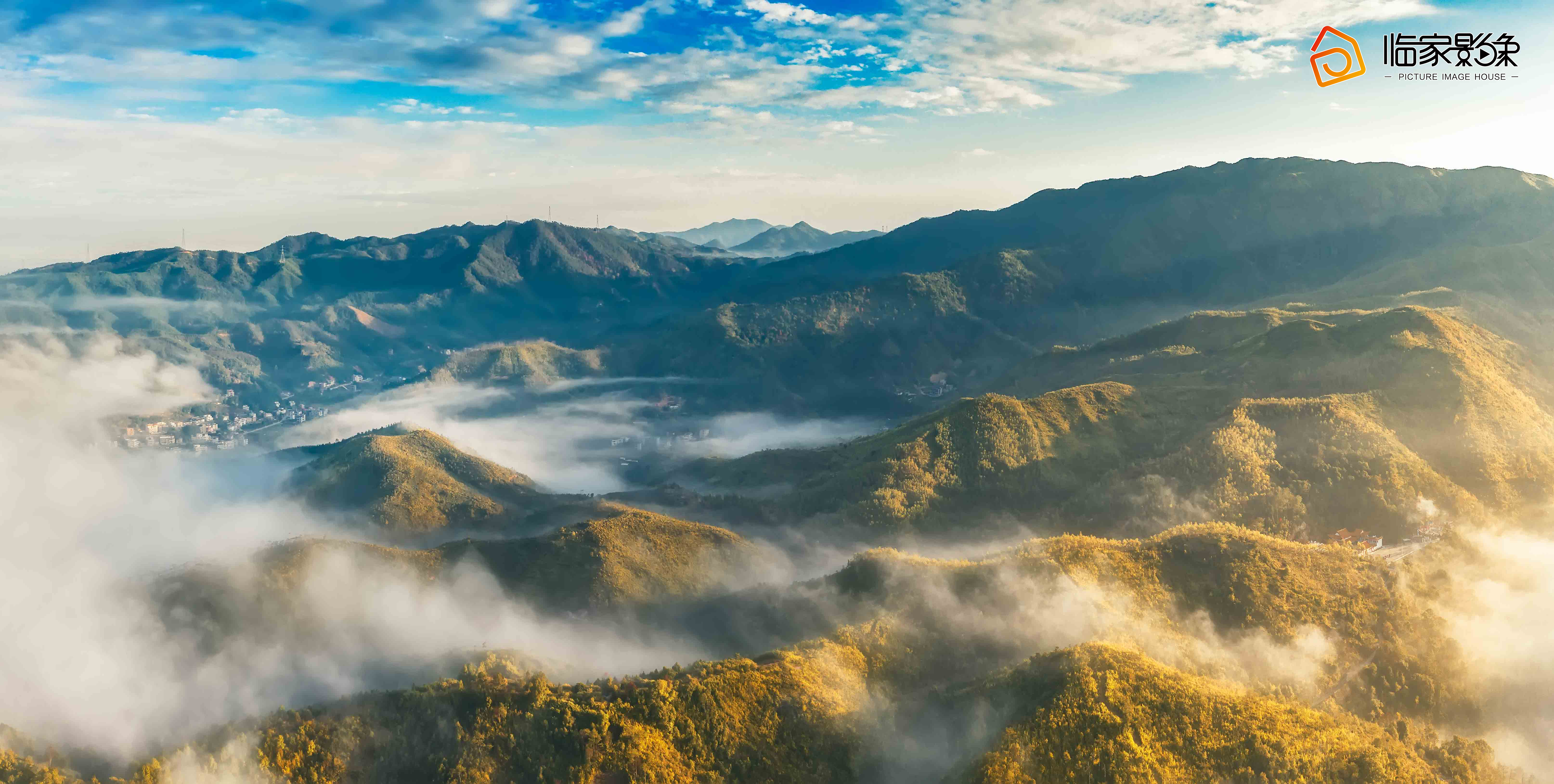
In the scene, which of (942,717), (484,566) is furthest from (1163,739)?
(484,566)

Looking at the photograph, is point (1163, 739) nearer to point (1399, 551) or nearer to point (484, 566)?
point (1399, 551)

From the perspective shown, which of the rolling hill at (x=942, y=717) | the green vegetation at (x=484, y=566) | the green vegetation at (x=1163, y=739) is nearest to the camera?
the green vegetation at (x=1163, y=739)

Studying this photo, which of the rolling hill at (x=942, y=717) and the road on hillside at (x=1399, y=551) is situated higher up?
the rolling hill at (x=942, y=717)

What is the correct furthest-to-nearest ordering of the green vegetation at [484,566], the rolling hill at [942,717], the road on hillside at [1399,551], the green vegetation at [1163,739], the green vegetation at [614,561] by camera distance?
the green vegetation at [614,561] → the green vegetation at [484,566] → the road on hillside at [1399,551] → the rolling hill at [942,717] → the green vegetation at [1163,739]

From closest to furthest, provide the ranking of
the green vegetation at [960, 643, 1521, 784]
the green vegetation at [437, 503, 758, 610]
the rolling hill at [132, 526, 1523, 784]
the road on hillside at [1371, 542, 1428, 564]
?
the green vegetation at [960, 643, 1521, 784], the rolling hill at [132, 526, 1523, 784], the road on hillside at [1371, 542, 1428, 564], the green vegetation at [437, 503, 758, 610]

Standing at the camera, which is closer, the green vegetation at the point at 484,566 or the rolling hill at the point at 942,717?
the rolling hill at the point at 942,717

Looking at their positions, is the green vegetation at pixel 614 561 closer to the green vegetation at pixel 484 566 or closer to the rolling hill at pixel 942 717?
the green vegetation at pixel 484 566

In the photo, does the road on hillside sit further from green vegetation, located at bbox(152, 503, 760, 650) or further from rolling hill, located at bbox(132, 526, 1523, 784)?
green vegetation, located at bbox(152, 503, 760, 650)

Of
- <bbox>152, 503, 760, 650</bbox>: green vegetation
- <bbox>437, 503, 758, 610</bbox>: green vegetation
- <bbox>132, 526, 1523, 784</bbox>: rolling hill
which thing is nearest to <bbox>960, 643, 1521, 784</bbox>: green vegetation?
<bbox>132, 526, 1523, 784</bbox>: rolling hill

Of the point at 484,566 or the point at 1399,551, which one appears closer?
the point at 1399,551

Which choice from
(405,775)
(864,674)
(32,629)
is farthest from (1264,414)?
(32,629)

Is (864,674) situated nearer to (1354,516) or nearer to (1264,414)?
(1354,516)

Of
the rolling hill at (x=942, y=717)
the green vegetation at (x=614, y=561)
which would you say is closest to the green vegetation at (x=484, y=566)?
the green vegetation at (x=614, y=561)
